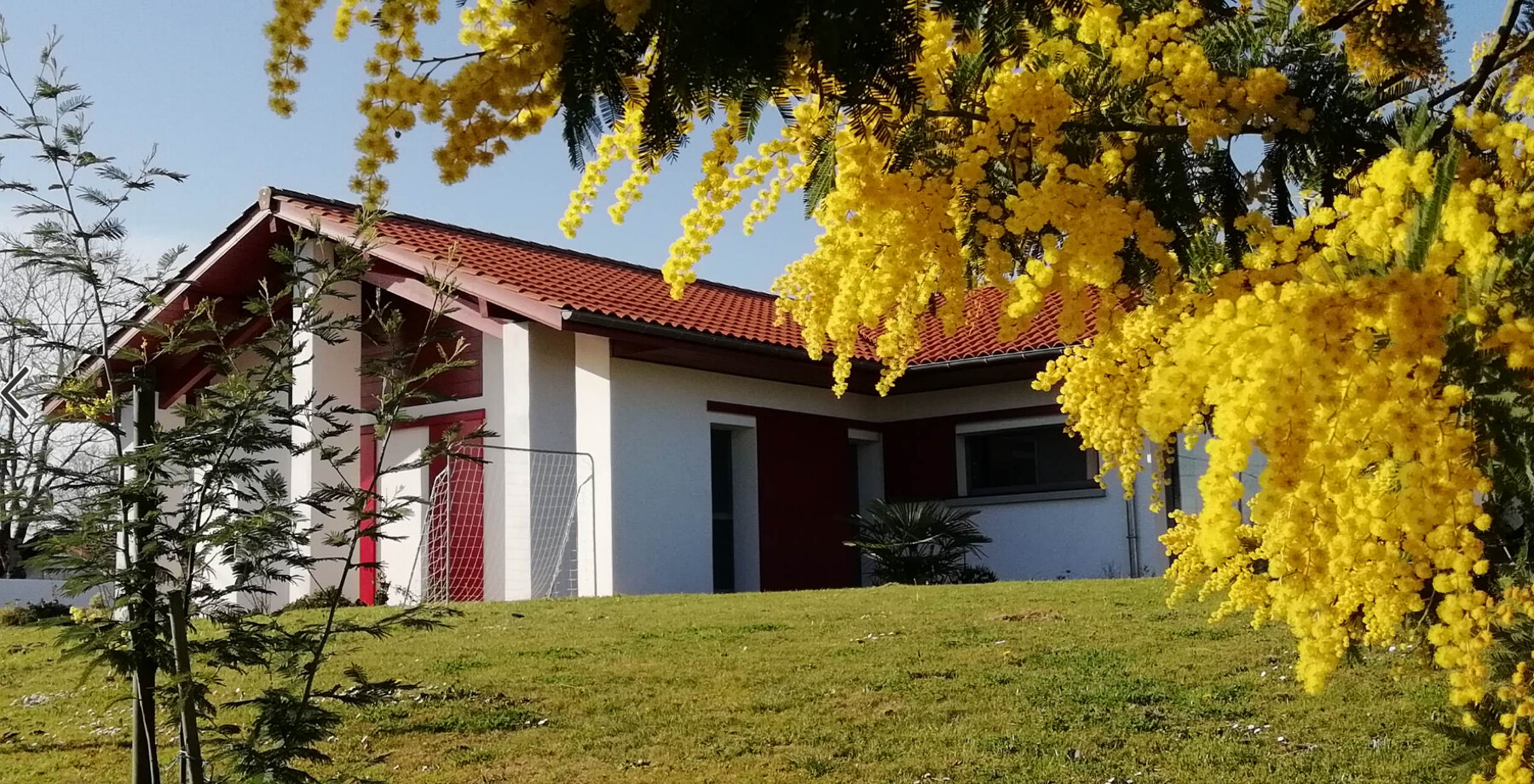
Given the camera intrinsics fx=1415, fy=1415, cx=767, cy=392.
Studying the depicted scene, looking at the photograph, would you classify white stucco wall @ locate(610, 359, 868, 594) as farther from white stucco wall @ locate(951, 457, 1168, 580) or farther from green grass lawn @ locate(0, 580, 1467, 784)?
green grass lawn @ locate(0, 580, 1467, 784)

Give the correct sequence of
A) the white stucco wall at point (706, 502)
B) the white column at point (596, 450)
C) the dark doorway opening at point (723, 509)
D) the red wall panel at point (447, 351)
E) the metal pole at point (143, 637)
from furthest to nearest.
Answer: the dark doorway opening at point (723, 509) < the red wall panel at point (447, 351) < the white stucco wall at point (706, 502) < the white column at point (596, 450) < the metal pole at point (143, 637)

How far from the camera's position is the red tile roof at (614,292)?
1350 centimetres

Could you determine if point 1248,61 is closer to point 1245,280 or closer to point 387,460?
point 1245,280

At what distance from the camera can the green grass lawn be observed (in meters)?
5.82

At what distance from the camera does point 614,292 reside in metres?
14.7

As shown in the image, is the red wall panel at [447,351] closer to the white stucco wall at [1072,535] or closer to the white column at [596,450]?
the white column at [596,450]

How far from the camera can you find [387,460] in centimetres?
1441

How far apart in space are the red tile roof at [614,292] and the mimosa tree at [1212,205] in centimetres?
782

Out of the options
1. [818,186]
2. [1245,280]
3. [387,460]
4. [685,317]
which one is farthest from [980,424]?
[1245,280]

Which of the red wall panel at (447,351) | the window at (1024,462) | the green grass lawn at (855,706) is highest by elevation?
the red wall panel at (447,351)

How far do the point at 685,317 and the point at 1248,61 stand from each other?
10.4m

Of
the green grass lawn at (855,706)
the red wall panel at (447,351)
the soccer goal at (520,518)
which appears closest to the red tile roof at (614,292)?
the red wall panel at (447,351)

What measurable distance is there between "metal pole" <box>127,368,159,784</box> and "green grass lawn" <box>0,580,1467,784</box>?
99 mm

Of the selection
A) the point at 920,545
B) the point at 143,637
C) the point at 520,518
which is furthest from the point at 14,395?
the point at 920,545
